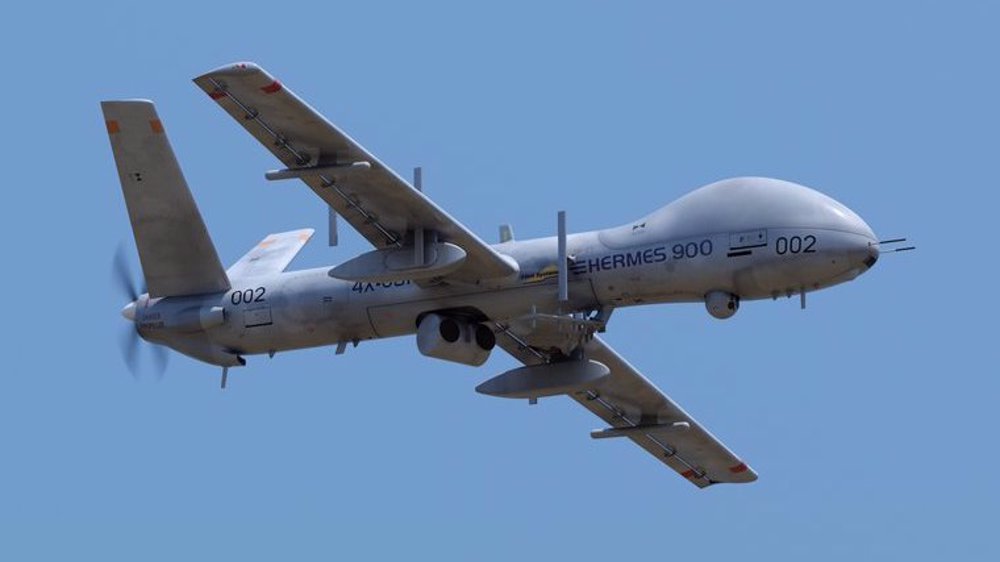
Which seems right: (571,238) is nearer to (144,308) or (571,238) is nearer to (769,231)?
(769,231)

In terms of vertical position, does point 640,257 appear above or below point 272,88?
below

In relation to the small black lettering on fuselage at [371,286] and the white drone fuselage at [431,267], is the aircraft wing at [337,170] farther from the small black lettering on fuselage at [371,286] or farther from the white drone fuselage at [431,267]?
the small black lettering on fuselage at [371,286]

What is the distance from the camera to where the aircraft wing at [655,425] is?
56.3 metres

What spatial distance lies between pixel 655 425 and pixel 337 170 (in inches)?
499

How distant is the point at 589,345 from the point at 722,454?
5.79 metres

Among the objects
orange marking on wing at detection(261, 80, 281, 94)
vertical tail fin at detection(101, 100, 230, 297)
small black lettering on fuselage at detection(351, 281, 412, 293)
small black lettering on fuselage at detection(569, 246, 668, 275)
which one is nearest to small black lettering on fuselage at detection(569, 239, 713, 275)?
small black lettering on fuselage at detection(569, 246, 668, 275)

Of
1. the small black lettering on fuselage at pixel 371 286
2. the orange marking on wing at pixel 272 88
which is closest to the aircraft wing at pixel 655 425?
the small black lettering on fuselage at pixel 371 286

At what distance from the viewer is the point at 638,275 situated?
165ft

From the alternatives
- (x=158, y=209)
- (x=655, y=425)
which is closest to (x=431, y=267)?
(x=158, y=209)

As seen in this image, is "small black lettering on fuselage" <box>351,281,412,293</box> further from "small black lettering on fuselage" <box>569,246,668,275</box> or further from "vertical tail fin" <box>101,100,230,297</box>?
"small black lettering on fuselage" <box>569,246,668,275</box>

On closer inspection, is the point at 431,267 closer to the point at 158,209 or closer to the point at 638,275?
the point at 638,275

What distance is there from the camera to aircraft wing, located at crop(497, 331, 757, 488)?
185 feet

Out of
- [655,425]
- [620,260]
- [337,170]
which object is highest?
[337,170]

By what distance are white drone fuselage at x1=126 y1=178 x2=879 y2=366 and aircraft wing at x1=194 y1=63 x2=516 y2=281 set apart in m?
0.99
